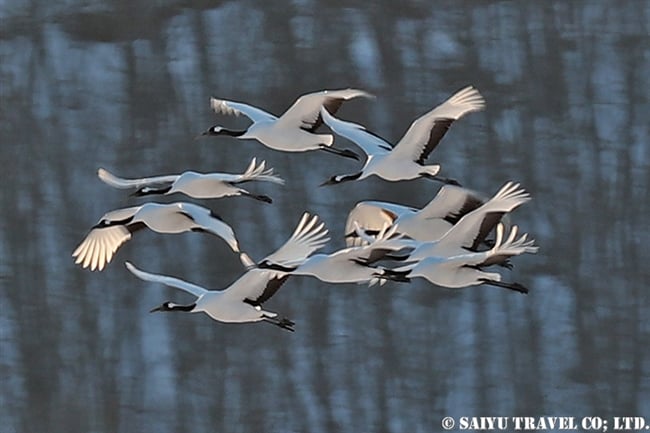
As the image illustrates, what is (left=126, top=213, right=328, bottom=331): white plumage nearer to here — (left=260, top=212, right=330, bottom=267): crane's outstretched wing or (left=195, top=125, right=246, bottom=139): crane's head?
(left=260, top=212, right=330, bottom=267): crane's outstretched wing

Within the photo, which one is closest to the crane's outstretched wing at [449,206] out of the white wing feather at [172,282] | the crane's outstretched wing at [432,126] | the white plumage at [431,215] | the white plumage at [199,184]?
the white plumage at [431,215]

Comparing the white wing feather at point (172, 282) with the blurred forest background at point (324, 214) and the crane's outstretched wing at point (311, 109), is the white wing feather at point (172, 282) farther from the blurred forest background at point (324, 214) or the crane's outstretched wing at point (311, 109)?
the crane's outstretched wing at point (311, 109)

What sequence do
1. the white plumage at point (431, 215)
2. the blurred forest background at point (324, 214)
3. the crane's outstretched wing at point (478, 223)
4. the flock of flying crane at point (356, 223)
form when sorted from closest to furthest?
1. the crane's outstretched wing at point (478, 223)
2. the flock of flying crane at point (356, 223)
3. the white plumage at point (431, 215)
4. the blurred forest background at point (324, 214)

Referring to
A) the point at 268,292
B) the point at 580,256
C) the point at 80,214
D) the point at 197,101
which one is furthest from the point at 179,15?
the point at 580,256

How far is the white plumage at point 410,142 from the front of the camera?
3.26m

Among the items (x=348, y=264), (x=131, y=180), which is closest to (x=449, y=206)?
(x=348, y=264)

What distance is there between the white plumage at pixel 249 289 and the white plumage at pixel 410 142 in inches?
7.7

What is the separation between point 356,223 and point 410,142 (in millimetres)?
265

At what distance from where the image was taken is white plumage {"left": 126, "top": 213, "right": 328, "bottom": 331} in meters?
3.39

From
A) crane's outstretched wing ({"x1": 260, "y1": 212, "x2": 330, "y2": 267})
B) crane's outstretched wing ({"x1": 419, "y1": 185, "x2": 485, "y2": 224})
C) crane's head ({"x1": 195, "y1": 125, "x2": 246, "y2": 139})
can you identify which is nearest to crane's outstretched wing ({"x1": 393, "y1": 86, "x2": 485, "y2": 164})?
crane's outstretched wing ({"x1": 419, "y1": 185, "x2": 485, "y2": 224})

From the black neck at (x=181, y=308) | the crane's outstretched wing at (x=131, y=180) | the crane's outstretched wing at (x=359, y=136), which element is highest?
the crane's outstretched wing at (x=359, y=136)

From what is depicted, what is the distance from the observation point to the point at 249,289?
135 inches

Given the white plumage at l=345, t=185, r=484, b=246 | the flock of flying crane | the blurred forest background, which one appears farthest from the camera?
the blurred forest background

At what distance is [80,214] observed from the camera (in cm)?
388
